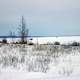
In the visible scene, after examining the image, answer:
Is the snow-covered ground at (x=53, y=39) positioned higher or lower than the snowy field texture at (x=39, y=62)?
higher

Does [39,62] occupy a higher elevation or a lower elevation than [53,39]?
lower

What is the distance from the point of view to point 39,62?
85.5 inches

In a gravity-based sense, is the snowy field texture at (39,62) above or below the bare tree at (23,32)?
below

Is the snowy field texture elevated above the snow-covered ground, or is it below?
below

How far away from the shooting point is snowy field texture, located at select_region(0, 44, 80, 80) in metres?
2.06

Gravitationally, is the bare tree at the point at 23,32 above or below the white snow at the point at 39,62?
above

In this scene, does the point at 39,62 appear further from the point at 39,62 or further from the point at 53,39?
the point at 53,39

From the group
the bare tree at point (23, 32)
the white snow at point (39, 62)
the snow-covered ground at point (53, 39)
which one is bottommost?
the white snow at point (39, 62)

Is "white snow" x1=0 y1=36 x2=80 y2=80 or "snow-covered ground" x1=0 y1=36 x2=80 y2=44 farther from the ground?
"snow-covered ground" x1=0 y1=36 x2=80 y2=44

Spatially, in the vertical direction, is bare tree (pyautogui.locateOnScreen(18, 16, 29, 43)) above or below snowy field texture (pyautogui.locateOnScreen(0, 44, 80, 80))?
above

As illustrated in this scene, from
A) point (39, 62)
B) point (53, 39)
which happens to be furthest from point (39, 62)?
point (53, 39)

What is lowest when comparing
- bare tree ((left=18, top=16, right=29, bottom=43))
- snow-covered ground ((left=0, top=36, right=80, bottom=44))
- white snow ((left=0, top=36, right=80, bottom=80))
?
white snow ((left=0, top=36, right=80, bottom=80))

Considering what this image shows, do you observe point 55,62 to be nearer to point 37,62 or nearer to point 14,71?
point 37,62

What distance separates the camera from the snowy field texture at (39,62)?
2061 millimetres
